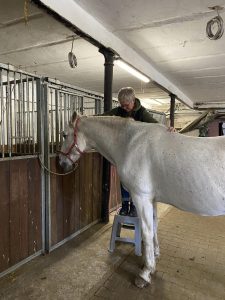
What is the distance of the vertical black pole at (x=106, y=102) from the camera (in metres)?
3.09

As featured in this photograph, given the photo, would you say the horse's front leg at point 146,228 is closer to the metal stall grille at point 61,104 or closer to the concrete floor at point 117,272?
the concrete floor at point 117,272

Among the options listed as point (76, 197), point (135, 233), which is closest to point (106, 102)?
point (76, 197)

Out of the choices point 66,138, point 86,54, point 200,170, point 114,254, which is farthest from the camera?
point 86,54

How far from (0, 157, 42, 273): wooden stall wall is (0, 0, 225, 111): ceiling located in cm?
135

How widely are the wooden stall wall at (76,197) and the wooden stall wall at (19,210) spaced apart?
0.20 metres

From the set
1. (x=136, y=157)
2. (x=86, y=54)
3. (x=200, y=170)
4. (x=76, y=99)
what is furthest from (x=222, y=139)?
(x=86, y=54)

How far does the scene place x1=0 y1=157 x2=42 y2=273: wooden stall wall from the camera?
2.03 m

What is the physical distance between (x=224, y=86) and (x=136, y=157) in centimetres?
609

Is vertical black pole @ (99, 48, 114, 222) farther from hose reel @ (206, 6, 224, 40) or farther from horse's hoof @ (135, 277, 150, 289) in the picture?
horse's hoof @ (135, 277, 150, 289)

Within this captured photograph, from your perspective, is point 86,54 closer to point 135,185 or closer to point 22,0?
point 22,0

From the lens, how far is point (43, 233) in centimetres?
244

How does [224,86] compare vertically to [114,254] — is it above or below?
above

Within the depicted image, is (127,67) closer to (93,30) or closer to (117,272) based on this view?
(93,30)

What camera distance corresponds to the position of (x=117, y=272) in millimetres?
2166
